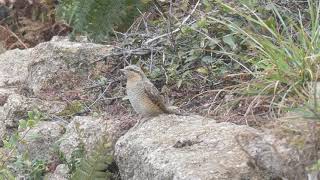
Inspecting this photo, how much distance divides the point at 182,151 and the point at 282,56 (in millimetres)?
1101

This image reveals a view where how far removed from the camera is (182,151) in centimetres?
497

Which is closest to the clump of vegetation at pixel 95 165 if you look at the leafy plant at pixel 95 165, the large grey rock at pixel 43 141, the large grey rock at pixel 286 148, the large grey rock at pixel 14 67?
the leafy plant at pixel 95 165

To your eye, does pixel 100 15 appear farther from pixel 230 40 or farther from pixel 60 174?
pixel 60 174

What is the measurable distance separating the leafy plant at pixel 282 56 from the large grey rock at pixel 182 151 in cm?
44

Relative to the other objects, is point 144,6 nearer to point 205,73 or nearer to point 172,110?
point 205,73

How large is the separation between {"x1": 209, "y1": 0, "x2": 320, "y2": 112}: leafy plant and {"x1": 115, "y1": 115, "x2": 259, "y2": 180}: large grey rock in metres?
0.44

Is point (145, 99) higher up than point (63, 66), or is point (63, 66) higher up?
point (145, 99)

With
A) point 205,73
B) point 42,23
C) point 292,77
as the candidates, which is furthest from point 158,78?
point 42,23

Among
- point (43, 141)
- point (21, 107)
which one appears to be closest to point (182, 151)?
point (43, 141)

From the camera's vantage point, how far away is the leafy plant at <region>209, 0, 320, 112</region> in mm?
5410

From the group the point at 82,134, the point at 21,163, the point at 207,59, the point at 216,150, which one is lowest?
the point at 21,163

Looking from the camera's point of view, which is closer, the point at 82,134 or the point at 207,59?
the point at 82,134

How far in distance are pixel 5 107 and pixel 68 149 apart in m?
1.20

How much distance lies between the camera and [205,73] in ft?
21.5
